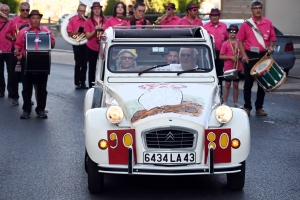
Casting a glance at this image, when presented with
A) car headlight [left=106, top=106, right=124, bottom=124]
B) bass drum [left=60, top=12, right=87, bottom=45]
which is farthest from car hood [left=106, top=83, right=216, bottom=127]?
bass drum [left=60, top=12, right=87, bottom=45]

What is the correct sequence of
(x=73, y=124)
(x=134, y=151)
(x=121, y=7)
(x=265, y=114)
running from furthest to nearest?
(x=121, y=7)
(x=265, y=114)
(x=73, y=124)
(x=134, y=151)

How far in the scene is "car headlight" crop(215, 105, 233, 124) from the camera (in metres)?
7.20

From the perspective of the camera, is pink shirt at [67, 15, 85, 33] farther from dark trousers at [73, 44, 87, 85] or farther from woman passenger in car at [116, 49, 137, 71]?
woman passenger in car at [116, 49, 137, 71]

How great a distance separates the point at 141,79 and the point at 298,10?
2845 centimetres

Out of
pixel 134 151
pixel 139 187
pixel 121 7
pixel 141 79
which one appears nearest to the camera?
pixel 134 151

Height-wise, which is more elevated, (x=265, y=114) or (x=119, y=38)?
(x=119, y=38)

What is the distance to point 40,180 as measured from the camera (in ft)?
26.3

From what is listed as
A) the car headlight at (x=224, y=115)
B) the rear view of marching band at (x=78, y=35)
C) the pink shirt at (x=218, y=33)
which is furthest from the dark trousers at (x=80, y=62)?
the car headlight at (x=224, y=115)

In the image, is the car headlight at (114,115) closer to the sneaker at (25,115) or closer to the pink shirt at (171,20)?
the sneaker at (25,115)

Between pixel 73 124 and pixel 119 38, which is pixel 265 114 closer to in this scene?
pixel 73 124

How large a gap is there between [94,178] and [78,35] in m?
9.40

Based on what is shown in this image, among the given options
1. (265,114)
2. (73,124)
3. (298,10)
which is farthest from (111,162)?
(298,10)

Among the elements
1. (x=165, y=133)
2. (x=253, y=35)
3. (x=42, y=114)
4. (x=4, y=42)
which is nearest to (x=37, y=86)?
(x=42, y=114)

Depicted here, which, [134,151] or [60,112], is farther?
[60,112]
